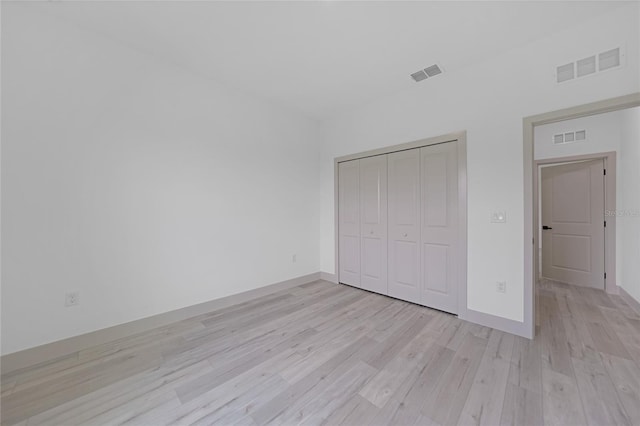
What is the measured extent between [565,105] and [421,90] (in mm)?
1392

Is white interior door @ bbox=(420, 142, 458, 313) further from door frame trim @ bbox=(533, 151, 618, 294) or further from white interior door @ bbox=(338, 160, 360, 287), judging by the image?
door frame trim @ bbox=(533, 151, 618, 294)

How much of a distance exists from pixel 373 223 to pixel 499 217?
1535 mm

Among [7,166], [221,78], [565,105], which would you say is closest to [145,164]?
[7,166]

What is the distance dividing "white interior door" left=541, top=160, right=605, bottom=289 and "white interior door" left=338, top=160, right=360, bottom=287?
11.5ft

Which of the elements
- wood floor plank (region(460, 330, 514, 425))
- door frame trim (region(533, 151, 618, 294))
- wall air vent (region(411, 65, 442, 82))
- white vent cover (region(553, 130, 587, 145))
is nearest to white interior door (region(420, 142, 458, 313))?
wood floor plank (region(460, 330, 514, 425))

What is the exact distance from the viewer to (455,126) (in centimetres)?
271

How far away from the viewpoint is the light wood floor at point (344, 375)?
1.42 metres

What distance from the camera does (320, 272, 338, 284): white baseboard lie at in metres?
4.01

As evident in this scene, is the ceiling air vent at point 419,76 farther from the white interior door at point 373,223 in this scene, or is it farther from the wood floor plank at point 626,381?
the wood floor plank at point 626,381

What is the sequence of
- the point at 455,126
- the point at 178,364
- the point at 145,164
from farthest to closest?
1. the point at 455,126
2. the point at 145,164
3. the point at 178,364

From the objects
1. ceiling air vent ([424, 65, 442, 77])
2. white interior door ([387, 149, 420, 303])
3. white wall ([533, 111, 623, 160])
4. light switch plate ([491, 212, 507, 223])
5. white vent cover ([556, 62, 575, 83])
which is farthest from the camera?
white wall ([533, 111, 623, 160])

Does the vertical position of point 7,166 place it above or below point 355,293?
above

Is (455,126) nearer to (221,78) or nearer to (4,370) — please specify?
(221,78)

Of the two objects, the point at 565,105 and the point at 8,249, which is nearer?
the point at 8,249
